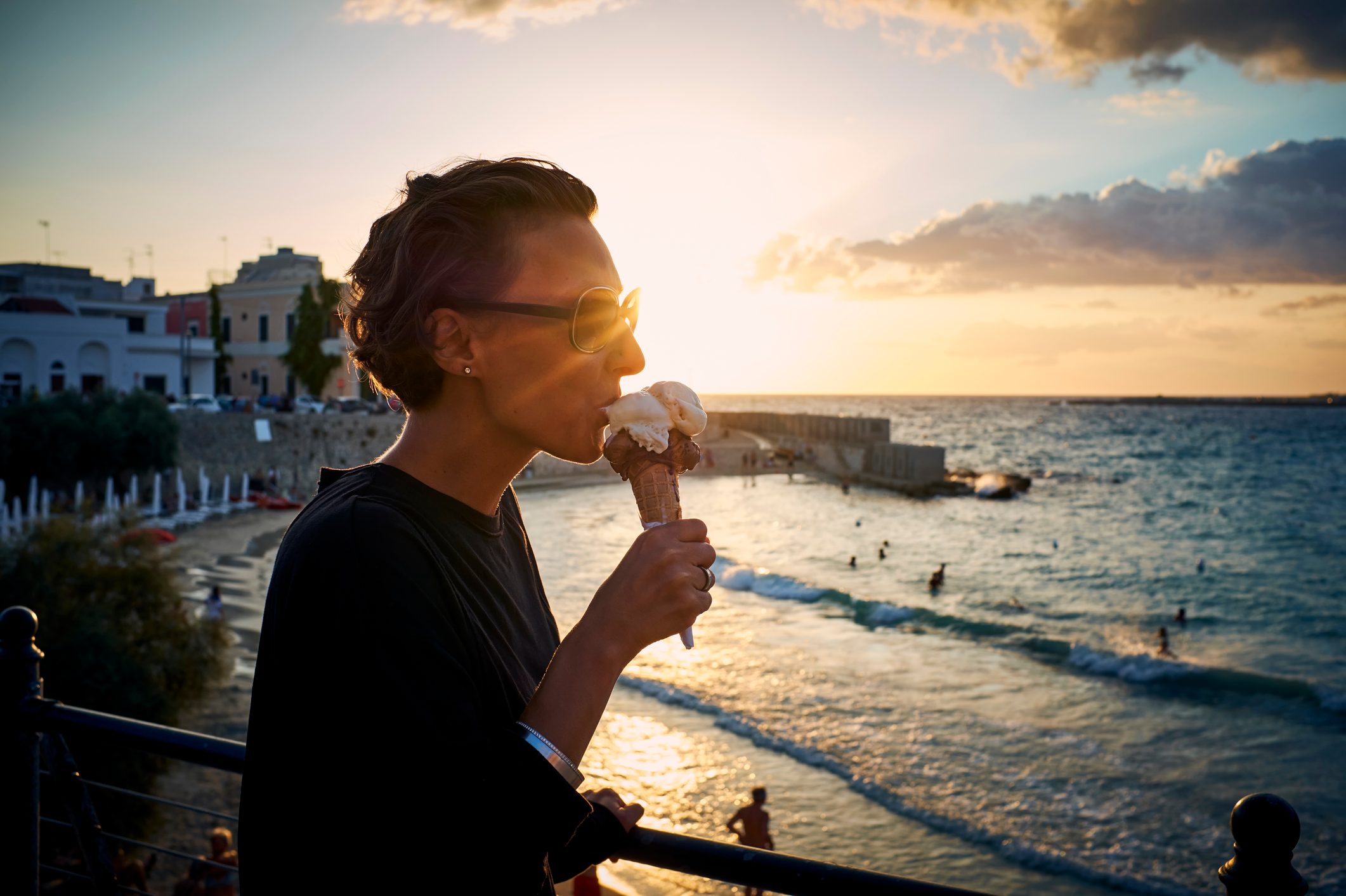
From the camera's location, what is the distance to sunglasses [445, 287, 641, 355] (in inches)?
58.2

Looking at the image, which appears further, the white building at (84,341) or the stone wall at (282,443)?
the stone wall at (282,443)

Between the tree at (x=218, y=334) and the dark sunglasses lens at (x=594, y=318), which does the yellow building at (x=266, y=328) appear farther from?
the dark sunglasses lens at (x=594, y=318)

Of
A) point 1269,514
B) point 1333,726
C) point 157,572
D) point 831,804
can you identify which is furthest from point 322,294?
point 1269,514

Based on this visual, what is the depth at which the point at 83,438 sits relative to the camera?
29.3 metres

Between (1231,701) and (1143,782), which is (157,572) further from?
(1231,701)

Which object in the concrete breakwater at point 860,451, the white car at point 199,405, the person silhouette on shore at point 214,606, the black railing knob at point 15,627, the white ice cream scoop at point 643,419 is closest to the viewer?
the white ice cream scoop at point 643,419

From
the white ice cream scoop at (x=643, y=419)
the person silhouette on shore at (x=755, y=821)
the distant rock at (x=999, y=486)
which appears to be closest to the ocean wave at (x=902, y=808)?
the person silhouette on shore at (x=755, y=821)

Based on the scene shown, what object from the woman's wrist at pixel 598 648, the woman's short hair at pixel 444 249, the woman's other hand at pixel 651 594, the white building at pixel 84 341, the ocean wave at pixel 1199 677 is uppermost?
the white building at pixel 84 341

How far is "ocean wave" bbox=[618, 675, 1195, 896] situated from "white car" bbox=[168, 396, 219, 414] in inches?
1216

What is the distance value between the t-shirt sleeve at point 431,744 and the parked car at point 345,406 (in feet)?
156

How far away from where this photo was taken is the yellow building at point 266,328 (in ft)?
167

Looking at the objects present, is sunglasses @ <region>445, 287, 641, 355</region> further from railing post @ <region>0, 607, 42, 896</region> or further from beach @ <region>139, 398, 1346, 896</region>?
beach @ <region>139, 398, 1346, 896</region>

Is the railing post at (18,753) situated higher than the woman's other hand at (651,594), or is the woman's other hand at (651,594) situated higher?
the woman's other hand at (651,594)

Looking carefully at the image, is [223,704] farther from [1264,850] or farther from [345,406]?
[345,406]
